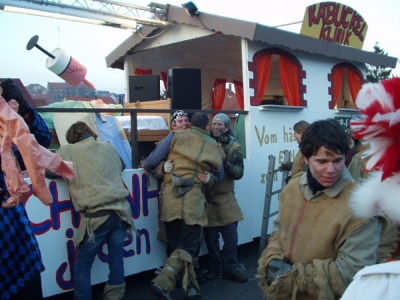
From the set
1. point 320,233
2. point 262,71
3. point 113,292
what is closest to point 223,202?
point 113,292

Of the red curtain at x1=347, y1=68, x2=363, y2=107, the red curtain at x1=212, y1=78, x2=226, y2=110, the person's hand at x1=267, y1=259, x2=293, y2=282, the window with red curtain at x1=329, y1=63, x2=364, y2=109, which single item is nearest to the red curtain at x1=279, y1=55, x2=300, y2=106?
the window with red curtain at x1=329, y1=63, x2=364, y2=109

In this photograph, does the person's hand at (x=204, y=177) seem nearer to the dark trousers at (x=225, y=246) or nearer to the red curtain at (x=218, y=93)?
the dark trousers at (x=225, y=246)

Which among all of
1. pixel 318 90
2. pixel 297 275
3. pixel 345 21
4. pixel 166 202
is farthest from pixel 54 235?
pixel 345 21

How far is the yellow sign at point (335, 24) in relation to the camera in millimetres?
7973

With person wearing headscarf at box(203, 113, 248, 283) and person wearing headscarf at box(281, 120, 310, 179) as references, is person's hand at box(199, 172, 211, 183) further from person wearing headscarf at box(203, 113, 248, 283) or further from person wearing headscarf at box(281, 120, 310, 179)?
person wearing headscarf at box(281, 120, 310, 179)

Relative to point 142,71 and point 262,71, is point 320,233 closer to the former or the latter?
point 262,71

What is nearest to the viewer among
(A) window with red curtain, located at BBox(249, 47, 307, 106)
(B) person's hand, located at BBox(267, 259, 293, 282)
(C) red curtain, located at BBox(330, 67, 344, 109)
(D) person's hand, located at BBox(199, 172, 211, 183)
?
(B) person's hand, located at BBox(267, 259, 293, 282)

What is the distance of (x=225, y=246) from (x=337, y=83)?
15.9ft

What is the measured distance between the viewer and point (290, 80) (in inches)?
299

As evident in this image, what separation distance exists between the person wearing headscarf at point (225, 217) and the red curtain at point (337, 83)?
13.3 ft

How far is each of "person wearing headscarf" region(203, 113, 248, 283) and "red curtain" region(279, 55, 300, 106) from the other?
8.98 ft

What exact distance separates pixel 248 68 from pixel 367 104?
5.57m

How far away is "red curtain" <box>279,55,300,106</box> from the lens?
7.46 m

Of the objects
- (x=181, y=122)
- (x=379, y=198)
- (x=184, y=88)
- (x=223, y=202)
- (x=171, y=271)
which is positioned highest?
(x=184, y=88)
